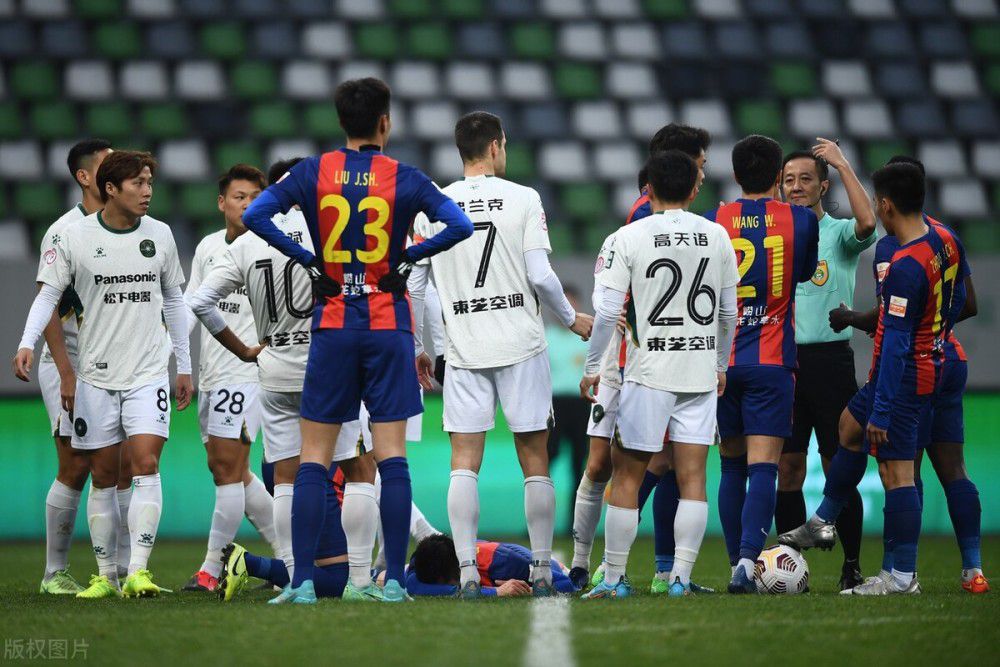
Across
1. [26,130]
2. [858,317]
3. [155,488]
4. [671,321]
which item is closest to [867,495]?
[858,317]

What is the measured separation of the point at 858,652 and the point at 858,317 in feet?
8.86

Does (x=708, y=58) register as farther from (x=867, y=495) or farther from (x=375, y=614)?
(x=375, y=614)

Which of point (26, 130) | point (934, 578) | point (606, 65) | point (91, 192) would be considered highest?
point (606, 65)

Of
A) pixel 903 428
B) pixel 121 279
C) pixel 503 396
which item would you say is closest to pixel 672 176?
pixel 503 396

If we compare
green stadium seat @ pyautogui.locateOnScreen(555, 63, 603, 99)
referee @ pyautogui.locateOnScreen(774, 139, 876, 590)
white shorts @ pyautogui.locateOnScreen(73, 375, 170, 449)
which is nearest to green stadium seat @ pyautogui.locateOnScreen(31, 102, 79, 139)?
green stadium seat @ pyautogui.locateOnScreen(555, 63, 603, 99)

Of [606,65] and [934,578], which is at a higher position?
[606,65]

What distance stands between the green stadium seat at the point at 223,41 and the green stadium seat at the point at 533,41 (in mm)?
3483

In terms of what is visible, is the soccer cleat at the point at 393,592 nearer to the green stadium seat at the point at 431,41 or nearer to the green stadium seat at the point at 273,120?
the green stadium seat at the point at 273,120

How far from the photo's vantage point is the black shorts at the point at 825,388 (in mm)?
7086

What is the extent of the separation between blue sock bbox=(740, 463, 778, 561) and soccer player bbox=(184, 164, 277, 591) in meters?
2.88

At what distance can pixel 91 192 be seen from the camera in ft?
24.4

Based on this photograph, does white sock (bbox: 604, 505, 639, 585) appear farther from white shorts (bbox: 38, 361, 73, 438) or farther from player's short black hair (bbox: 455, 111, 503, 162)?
white shorts (bbox: 38, 361, 73, 438)

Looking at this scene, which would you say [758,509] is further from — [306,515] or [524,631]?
[306,515]

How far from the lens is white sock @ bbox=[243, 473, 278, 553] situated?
8.05 metres
